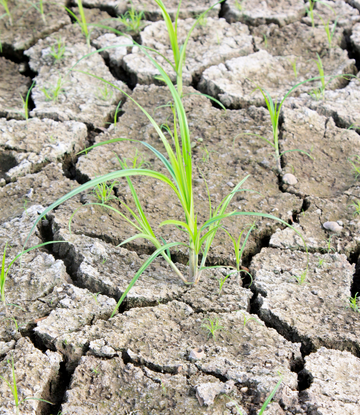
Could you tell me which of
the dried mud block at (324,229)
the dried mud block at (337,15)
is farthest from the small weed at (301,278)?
the dried mud block at (337,15)

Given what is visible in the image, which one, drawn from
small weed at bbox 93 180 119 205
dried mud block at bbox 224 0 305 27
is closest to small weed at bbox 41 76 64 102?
small weed at bbox 93 180 119 205

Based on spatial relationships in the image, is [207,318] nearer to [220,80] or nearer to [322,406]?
[322,406]

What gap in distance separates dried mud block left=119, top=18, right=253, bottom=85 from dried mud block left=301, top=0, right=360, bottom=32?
1.53ft

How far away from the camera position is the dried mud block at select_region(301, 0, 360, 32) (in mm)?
2783

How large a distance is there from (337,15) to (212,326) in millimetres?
2303

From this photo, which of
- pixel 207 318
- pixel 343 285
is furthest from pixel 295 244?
pixel 207 318

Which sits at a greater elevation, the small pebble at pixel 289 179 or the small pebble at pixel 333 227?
the small pebble at pixel 289 179

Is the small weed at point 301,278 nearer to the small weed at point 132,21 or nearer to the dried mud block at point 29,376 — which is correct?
the dried mud block at point 29,376

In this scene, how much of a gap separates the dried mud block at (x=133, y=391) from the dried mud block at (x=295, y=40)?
2044mm

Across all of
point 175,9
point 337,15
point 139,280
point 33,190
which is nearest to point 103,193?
point 33,190

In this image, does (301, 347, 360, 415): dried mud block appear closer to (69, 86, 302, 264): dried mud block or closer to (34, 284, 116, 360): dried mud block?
(69, 86, 302, 264): dried mud block

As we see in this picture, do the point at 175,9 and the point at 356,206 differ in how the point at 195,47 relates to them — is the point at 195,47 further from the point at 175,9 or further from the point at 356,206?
the point at 356,206

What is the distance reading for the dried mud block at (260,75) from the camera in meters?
2.39

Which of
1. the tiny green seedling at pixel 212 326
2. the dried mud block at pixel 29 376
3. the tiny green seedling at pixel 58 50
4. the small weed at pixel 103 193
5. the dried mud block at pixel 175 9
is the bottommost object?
the dried mud block at pixel 29 376
